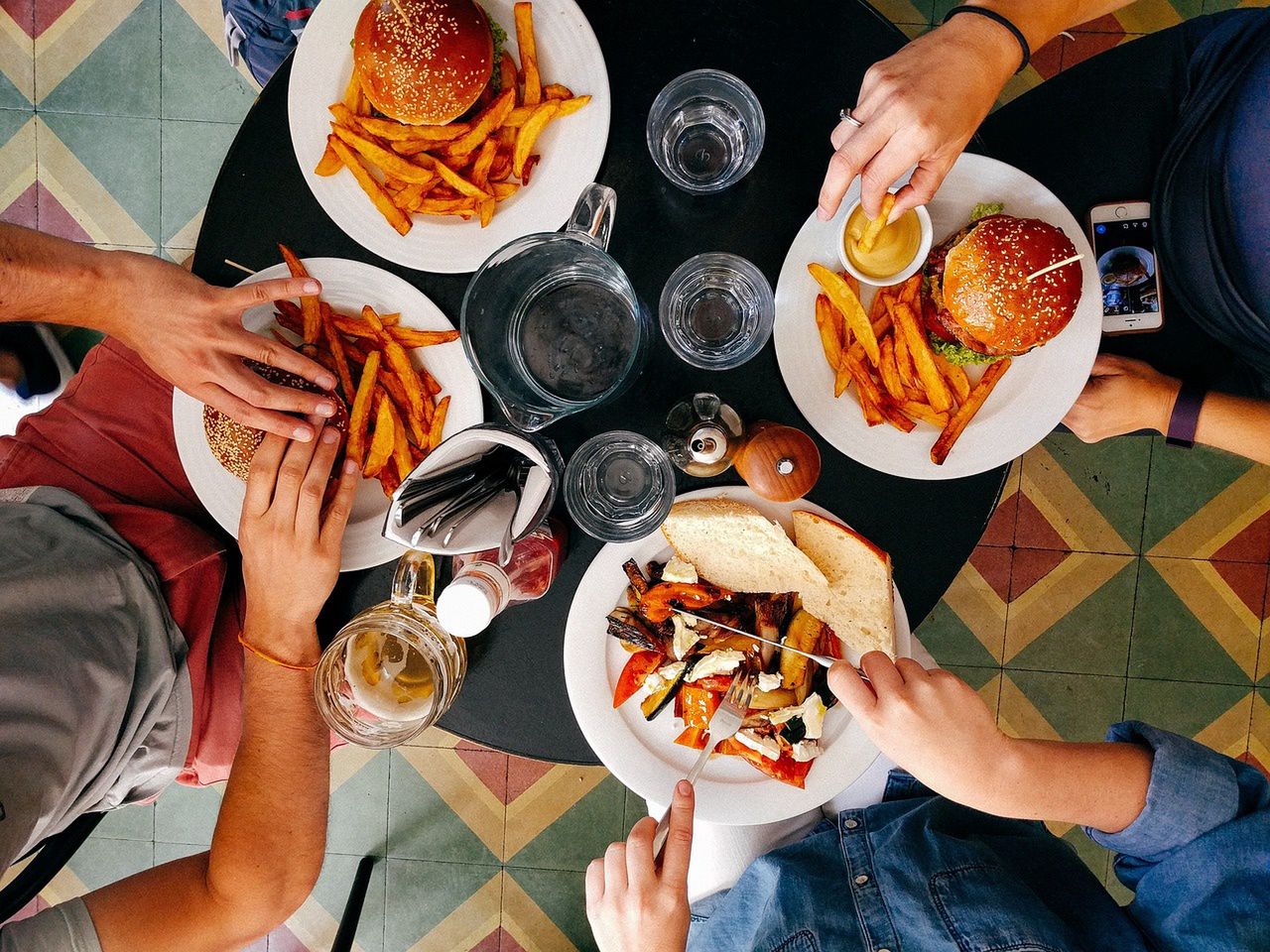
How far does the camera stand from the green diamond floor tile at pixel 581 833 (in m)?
2.71

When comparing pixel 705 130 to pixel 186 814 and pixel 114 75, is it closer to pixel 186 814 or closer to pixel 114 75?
pixel 114 75

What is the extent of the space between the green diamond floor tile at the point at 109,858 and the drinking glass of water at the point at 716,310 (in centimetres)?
254

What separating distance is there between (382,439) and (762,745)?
89 cm

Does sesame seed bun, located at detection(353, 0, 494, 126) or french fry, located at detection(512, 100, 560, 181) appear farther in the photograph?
french fry, located at detection(512, 100, 560, 181)

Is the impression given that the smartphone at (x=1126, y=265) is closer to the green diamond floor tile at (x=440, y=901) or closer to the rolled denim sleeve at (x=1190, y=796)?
the rolled denim sleeve at (x=1190, y=796)

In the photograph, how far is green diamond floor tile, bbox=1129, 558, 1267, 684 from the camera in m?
2.64

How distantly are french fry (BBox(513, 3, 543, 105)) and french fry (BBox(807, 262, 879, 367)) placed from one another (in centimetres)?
57

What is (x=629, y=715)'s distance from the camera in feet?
5.25

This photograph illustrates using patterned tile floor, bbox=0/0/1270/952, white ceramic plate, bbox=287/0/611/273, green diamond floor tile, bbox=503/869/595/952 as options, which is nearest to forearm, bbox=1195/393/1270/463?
patterned tile floor, bbox=0/0/1270/952

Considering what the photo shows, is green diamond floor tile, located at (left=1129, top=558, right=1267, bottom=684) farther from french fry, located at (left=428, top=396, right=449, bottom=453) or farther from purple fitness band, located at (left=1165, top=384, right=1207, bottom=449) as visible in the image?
french fry, located at (left=428, top=396, right=449, bottom=453)

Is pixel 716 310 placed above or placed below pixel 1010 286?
below

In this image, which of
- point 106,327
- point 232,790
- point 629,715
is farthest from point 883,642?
point 106,327

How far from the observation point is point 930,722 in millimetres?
1375

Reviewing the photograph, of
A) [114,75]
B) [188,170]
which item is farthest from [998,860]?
[114,75]
